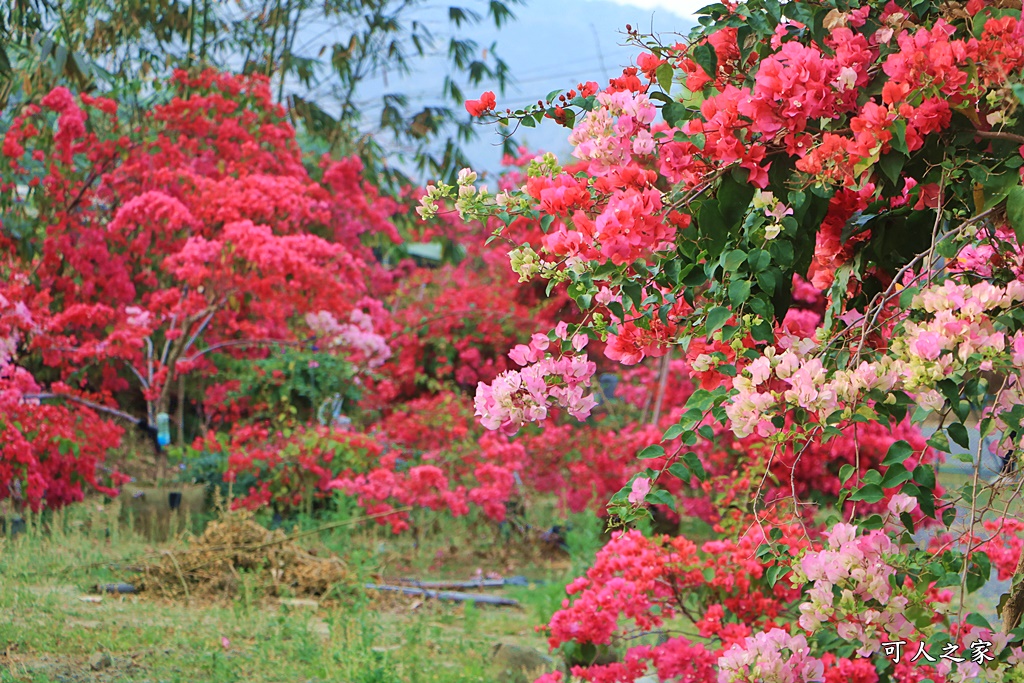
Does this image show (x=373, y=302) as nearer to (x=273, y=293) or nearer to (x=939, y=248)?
(x=273, y=293)

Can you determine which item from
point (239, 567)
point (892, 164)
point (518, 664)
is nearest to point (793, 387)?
point (892, 164)

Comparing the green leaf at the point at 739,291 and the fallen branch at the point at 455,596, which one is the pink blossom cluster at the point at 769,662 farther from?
→ the fallen branch at the point at 455,596

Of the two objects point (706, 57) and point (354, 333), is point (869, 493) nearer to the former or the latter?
point (706, 57)

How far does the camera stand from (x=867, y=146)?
1.48 m

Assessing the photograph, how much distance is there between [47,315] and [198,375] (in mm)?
2310

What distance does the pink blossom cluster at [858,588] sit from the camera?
5.16 ft

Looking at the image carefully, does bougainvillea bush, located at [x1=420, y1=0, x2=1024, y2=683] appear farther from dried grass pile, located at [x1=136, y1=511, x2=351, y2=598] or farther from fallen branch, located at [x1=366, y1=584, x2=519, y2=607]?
fallen branch, located at [x1=366, y1=584, x2=519, y2=607]

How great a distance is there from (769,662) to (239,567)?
9.77 ft

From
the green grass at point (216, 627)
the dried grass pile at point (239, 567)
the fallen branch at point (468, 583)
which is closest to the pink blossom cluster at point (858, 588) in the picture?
the green grass at point (216, 627)

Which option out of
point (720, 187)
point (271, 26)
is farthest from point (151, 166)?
point (720, 187)

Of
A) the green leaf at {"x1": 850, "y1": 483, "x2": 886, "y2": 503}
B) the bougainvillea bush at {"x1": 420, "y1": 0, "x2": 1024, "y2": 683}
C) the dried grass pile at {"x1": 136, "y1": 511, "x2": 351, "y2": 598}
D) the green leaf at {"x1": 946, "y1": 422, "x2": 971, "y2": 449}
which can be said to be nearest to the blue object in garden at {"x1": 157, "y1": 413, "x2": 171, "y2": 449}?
the dried grass pile at {"x1": 136, "y1": 511, "x2": 351, "y2": 598}

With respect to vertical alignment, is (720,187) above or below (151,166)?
below

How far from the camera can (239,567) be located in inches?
166

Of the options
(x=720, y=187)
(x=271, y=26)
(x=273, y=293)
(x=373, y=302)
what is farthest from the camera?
(x=271, y=26)
